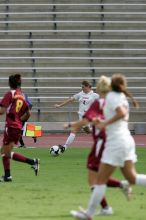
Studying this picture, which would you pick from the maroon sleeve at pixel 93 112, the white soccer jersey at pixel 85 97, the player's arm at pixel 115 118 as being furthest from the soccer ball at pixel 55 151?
the player's arm at pixel 115 118

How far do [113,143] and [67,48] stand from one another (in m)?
26.9

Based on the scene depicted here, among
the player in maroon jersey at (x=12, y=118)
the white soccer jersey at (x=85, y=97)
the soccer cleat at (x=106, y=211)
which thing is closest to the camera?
the soccer cleat at (x=106, y=211)

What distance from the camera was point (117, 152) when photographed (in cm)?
934

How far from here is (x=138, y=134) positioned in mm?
31438

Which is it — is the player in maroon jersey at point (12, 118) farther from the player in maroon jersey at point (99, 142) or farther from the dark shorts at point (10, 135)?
the player in maroon jersey at point (99, 142)

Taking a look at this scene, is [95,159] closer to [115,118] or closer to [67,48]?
[115,118]

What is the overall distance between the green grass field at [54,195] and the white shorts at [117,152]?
106cm

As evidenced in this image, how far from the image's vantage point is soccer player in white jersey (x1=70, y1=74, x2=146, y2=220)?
9211 millimetres

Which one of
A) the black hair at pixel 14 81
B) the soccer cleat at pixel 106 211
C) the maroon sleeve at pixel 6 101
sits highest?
the black hair at pixel 14 81

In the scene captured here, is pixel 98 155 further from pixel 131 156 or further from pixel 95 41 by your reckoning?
pixel 95 41

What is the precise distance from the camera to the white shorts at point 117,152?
9297mm

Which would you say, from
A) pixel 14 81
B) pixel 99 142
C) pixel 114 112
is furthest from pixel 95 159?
pixel 14 81

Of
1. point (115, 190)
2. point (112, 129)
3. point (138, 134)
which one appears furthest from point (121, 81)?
point (138, 134)

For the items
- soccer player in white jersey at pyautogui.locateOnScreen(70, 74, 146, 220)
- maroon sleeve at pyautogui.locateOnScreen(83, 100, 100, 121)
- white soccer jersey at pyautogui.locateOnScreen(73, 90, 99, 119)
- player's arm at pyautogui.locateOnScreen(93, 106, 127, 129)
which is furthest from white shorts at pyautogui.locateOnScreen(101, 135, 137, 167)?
white soccer jersey at pyautogui.locateOnScreen(73, 90, 99, 119)
